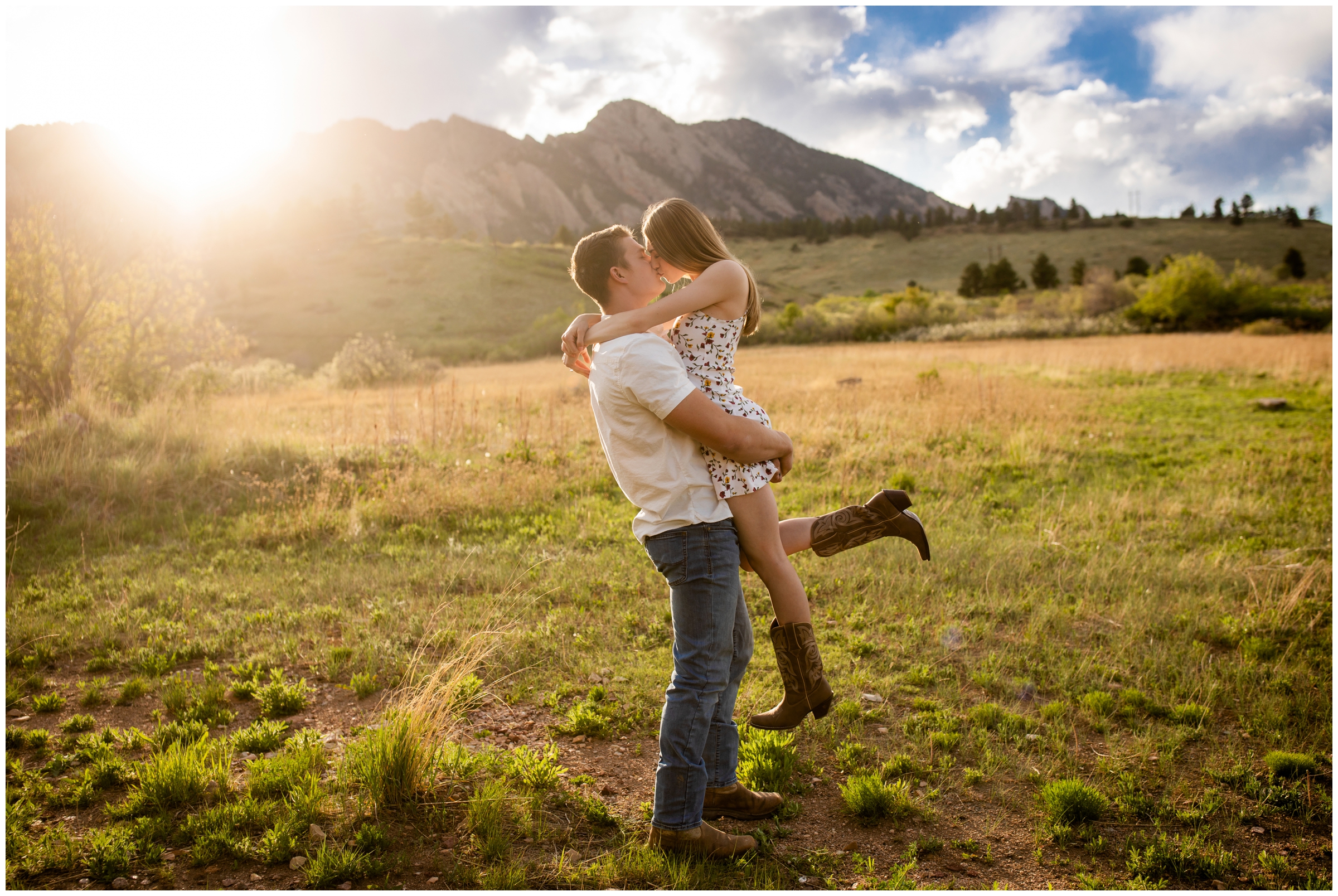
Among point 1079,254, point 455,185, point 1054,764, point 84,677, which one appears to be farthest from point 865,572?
point 455,185

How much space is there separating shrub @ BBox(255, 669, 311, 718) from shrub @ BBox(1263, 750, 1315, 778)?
5457 millimetres

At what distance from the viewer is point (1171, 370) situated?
62.3 ft

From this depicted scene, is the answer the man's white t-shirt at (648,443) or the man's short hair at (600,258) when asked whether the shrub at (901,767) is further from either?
the man's short hair at (600,258)

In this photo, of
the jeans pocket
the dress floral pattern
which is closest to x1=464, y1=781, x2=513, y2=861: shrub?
the jeans pocket

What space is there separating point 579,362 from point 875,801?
2.50m

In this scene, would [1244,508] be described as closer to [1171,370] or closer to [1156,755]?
[1156,755]

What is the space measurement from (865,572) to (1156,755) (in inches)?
101

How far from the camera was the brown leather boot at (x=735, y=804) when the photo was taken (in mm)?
3094

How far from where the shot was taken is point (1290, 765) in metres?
3.60

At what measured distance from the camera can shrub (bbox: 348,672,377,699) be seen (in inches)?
172

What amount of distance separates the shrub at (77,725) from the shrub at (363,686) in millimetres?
1351

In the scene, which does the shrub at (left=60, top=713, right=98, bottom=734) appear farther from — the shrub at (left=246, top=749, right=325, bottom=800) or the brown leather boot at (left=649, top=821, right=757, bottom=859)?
the brown leather boot at (left=649, top=821, right=757, bottom=859)

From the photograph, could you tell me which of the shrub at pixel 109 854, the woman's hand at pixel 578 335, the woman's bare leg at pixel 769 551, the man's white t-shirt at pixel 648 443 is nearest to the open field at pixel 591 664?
the shrub at pixel 109 854

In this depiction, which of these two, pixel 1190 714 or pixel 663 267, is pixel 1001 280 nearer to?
pixel 1190 714
